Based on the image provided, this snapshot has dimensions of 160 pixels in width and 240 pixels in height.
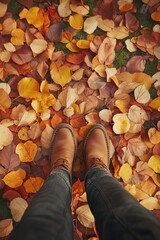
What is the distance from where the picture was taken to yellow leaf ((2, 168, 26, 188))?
118 cm

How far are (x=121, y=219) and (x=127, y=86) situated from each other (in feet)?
2.60

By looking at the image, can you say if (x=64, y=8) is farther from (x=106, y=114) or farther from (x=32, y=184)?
(x=32, y=184)

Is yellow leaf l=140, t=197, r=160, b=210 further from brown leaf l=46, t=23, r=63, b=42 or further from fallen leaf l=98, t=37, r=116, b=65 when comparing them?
brown leaf l=46, t=23, r=63, b=42

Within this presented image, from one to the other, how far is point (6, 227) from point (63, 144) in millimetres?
426

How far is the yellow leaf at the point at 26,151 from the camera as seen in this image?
1.22 meters

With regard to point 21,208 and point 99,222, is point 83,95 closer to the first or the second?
point 21,208

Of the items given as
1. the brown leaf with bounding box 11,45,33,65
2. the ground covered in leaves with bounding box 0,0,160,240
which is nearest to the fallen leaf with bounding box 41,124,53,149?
the ground covered in leaves with bounding box 0,0,160,240

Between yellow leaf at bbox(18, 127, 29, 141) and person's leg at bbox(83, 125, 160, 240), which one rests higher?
person's leg at bbox(83, 125, 160, 240)

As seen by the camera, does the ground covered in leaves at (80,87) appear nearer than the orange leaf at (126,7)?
Yes

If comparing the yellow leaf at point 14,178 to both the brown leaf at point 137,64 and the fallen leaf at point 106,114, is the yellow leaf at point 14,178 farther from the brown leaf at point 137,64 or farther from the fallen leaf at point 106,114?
the brown leaf at point 137,64

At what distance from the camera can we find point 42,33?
1305 mm

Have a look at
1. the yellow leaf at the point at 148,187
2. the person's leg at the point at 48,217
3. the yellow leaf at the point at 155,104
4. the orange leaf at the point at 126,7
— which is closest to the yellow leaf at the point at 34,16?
the orange leaf at the point at 126,7

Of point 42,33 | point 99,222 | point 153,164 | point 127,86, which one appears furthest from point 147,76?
point 99,222

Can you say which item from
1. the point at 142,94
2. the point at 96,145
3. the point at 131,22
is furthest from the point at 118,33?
the point at 96,145
